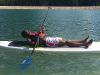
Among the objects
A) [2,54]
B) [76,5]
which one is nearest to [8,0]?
[76,5]

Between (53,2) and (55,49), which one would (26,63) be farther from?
(53,2)

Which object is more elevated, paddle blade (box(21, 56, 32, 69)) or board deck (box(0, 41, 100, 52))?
board deck (box(0, 41, 100, 52))

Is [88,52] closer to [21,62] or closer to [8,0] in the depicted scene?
[21,62]

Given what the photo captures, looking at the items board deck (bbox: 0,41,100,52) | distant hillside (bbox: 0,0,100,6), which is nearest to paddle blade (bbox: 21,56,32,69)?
board deck (bbox: 0,41,100,52)

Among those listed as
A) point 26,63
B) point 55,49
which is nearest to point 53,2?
point 55,49

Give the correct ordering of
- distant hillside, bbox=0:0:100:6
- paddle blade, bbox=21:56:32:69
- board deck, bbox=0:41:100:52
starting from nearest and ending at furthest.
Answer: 1. paddle blade, bbox=21:56:32:69
2. board deck, bbox=0:41:100:52
3. distant hillside, bbox=0:0:100:6

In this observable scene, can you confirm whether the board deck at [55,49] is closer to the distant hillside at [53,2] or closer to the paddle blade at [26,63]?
the paddle blade at [26,63]

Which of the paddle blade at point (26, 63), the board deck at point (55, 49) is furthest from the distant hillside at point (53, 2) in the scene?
the paddle blade at point (26, 63)

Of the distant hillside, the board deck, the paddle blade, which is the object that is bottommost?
the distant hillside

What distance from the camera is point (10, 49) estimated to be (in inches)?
1094

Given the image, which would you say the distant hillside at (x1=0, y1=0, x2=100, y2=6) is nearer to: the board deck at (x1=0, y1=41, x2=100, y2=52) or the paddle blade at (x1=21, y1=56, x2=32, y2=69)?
the board deck at (x1=0, y1=41, x2=100, y2=52)

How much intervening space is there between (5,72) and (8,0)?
13727 cm

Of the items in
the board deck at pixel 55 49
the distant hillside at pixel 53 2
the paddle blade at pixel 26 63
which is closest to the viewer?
the paddle blade at pixel 26 63

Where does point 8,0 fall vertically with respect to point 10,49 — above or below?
below
